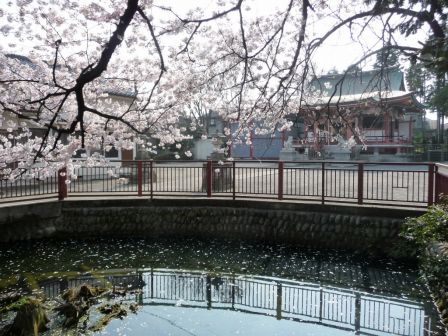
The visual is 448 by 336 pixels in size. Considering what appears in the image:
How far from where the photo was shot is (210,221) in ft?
34.2

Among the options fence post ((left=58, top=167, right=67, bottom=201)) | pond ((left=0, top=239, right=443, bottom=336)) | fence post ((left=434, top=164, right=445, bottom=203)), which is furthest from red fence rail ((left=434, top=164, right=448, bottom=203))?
fence post ((left=58, top=167, right=67, bottom=201))

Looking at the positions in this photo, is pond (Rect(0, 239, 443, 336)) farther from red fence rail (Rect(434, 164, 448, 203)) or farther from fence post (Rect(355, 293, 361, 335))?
red fence rail (Rect(434, 164, 448, 203))

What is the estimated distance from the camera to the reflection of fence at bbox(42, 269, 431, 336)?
591 centimetres

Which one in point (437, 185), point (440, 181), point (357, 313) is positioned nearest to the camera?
point (357, 313)

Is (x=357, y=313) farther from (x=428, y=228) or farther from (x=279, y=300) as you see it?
(x=428, y=228)

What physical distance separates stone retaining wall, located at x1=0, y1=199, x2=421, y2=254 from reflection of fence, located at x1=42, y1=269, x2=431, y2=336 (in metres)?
2.14

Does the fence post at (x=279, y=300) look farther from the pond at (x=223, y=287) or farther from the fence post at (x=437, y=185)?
the fence post at (x=437, y=185)

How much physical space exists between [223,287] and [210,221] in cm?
322

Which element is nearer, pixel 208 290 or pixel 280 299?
pixel 280 299

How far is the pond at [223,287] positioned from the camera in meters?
5.79

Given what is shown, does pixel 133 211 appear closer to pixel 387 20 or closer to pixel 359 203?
pixel 359 203

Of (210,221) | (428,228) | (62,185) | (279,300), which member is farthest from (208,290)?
(62,185)

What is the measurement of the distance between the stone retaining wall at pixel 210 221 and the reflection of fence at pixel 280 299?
214 centimetres

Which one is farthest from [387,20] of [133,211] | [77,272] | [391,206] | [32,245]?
[32,245]
